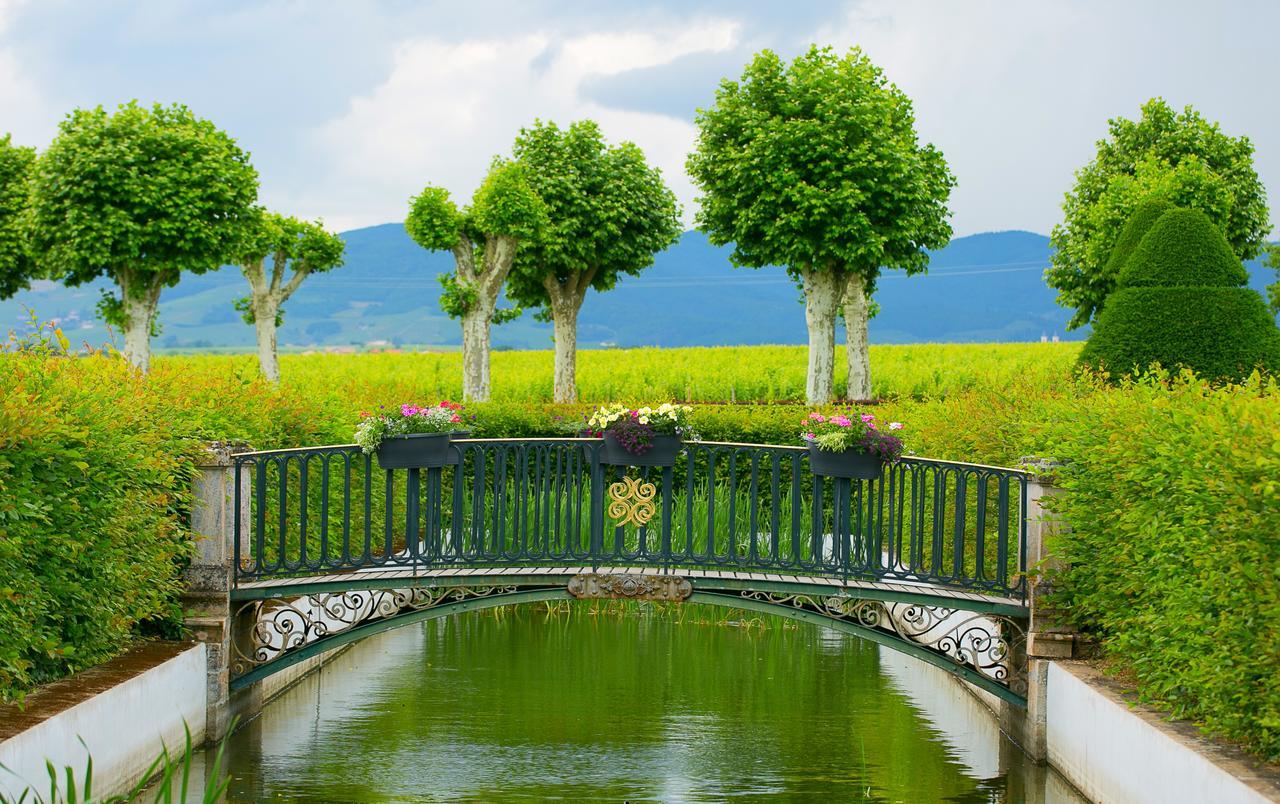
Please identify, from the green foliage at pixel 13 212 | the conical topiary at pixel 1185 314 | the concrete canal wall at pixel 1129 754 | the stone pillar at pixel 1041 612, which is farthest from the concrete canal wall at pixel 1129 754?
the green foliage at pixel 13 212

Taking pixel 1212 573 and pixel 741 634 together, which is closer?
pixel 1212 573

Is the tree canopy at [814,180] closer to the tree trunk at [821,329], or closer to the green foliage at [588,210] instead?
the tree trunk at [821,329]

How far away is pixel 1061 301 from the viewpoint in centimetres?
3706

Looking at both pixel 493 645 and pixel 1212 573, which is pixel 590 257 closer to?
pixel 493 645

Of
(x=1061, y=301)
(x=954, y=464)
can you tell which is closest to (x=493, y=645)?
(x=954, y=464)

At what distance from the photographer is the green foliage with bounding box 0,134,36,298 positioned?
35219mm

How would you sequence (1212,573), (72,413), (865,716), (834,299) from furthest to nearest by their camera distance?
1. (834,299)
2. (865,716)
3. (72,413)
4. (1212,573)

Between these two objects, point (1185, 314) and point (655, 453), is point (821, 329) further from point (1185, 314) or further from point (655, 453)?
point (655, 453)

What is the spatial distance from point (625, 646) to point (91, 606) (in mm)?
7004

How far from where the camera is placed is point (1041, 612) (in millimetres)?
10070

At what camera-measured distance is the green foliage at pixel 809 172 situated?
28.0m

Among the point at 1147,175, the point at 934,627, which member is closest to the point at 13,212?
the point at 1147,175

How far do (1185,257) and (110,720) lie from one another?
1335 cm

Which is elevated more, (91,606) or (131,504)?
(131,504)
